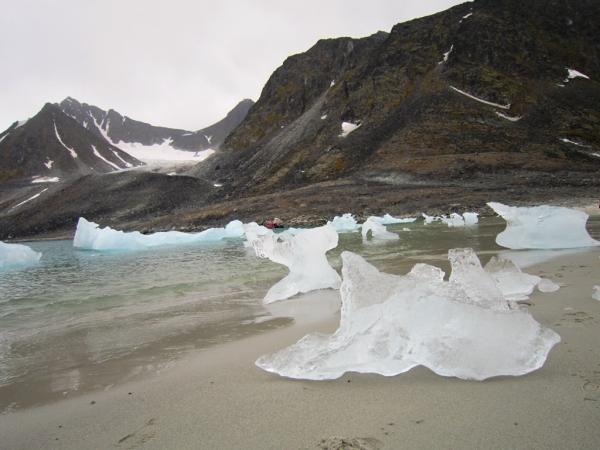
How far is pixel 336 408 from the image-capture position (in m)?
2.00

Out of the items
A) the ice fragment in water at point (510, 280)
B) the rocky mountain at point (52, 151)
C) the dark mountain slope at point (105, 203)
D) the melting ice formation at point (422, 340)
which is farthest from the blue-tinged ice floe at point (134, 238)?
the rocky mountain at point (52, 151)

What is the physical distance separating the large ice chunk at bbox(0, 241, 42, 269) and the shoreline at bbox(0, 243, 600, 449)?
1557cm

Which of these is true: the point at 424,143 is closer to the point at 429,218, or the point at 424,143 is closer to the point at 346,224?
the point at 429,218

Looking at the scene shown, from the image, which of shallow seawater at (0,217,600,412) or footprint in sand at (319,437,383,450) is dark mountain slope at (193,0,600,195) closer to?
shallow seawater at (0,217,600,412)

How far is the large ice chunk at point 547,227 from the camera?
7688 mm

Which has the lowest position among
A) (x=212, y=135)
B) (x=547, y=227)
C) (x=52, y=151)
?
(x=547, y=227)

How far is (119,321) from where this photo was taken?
5191 mm

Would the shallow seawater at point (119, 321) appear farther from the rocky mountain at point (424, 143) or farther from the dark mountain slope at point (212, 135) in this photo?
the dark mountain slope at point (212, 135)

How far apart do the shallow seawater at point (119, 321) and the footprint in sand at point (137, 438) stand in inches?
40.0

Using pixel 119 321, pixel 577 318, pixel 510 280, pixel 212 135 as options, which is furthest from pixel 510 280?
pixel 212 135

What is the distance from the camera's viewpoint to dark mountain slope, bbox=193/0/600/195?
4375 cm

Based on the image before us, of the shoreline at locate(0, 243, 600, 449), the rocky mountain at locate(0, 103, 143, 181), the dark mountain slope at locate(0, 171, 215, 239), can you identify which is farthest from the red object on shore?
the rocky mountain at locate(0, 103, 143, 181)

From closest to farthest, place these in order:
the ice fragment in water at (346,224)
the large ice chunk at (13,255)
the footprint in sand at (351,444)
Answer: the footprint in sand at (351,444) < the large ice chunk at (13,255) < the ice fragment in water at (346,224)

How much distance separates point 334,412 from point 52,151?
440 ft
